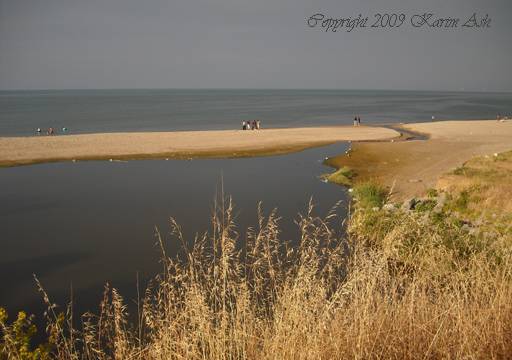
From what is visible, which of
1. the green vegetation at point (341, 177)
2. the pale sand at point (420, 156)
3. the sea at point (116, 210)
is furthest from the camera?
the green vegetation at point (341, 177)

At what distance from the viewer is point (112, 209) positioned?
25484mm

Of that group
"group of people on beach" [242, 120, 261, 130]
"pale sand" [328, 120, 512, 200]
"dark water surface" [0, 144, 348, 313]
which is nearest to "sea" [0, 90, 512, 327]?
"dark water surface" [0, 144, 348, 313]

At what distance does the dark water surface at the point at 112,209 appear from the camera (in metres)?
16.3

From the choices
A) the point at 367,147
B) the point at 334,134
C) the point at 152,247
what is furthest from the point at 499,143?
the point at 152,247

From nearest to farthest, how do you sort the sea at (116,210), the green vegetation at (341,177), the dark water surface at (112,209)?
the sea at (116,210) → the dark water surface at (112,209) → the green vegetation at (341,177)

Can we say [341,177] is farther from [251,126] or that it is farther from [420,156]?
[251,126]

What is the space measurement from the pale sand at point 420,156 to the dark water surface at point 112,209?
4.02 m

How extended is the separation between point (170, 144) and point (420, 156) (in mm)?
28208

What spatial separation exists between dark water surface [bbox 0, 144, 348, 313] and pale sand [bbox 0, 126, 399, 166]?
354 centimetres

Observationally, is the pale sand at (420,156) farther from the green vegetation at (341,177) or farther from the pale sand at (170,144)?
the pale sand at (170,144)

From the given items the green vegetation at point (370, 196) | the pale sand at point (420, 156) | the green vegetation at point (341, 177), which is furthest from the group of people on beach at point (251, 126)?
the green vegetation at point (370, 196)

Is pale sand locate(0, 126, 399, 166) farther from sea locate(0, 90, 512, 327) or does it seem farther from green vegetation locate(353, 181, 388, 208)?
green vegetation locate(353, 181, 388, 208)

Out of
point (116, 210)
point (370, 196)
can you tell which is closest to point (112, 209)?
point (116, 210)

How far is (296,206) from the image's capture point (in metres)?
25.1
